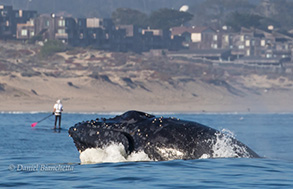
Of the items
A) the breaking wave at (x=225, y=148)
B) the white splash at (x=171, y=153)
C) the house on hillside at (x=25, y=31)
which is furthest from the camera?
the house on hillside at (x=25, y=31)

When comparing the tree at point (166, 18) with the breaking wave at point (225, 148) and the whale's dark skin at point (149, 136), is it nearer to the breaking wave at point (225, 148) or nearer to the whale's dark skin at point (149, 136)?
the breaking wave at point (225, 148)

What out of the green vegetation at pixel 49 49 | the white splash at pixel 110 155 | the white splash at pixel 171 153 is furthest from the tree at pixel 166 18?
the white splash at pixel 171 153

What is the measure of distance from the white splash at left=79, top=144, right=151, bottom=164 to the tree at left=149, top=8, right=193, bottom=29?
162265 millimetres

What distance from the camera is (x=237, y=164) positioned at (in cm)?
1487

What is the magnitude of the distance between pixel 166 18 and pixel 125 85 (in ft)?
341

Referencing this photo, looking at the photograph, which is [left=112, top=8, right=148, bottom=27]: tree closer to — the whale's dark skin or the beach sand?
the beach sand

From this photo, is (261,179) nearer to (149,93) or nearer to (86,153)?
(86,153)

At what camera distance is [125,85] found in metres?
78.1

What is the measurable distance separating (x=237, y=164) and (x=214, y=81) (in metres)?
74.0

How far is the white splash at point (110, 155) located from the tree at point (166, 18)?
162 m

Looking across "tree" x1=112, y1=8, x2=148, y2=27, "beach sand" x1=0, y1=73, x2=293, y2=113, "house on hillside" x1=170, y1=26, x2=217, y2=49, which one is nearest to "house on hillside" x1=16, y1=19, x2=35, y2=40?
"house on hillside" x1=170, y1=26, x2=217, y2=49

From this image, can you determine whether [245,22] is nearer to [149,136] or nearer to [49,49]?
[49,49]

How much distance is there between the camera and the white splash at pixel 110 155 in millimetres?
14275

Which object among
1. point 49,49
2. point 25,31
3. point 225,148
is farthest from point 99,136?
point 25,31
